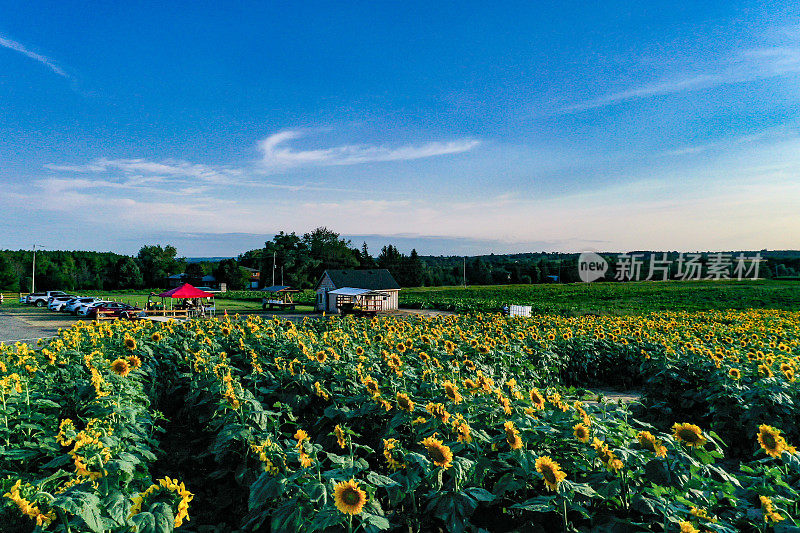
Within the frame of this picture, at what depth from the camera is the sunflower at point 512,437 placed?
114 inches

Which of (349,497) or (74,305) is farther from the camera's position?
(74,305)

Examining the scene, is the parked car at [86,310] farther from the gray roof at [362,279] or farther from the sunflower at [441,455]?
the sunflower at [441,455]

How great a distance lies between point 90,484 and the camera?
2.68 meters

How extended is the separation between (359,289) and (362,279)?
15.3 ft

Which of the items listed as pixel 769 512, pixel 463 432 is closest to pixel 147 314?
pixel 463 432

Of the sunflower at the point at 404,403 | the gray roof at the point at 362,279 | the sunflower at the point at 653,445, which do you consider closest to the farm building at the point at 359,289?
the gray roof at the point at 362,279

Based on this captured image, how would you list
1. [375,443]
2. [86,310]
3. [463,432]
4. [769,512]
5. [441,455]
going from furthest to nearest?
[86,310], [375,443], [463,432], [441,455], [769,512]

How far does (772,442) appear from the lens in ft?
9.92

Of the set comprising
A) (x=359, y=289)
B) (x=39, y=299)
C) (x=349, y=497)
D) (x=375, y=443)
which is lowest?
(x=39, y=299)

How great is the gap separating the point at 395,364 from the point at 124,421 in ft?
8.66

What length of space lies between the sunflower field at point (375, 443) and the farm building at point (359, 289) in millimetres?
31953

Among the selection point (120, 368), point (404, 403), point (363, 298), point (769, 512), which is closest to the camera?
point (769, 512)

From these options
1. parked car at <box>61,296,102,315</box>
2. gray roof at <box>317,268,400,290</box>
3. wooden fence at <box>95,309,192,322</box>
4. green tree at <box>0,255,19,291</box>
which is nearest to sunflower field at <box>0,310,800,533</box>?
wooden fence at <box>95,309,192,322</box>

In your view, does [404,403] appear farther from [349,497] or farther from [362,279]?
[362,279]
